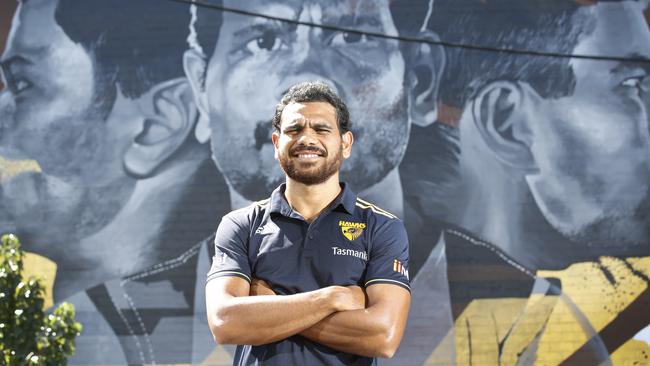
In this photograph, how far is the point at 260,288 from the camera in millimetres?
2160

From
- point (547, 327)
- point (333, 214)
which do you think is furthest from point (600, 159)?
point (333, 214)

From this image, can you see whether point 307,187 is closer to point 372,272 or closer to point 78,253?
point 372,272

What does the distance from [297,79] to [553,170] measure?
2.06 metres

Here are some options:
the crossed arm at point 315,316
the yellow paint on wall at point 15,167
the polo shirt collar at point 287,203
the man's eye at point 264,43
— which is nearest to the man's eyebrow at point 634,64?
the man's eye at point 264,43

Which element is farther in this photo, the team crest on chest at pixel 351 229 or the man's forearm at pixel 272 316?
the team crest on chest at pixel 351 229

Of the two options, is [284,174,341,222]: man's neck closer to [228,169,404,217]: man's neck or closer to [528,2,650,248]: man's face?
[228,169,404,217]: man's neck

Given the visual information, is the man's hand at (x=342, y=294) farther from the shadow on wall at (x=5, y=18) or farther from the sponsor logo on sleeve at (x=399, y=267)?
the shadow on wall at (x=5, y=18)

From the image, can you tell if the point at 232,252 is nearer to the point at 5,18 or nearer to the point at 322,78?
the point at 322,78

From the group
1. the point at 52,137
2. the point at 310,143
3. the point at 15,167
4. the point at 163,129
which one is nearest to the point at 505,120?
the point at 163,129

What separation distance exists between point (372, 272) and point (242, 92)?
4.64 metres

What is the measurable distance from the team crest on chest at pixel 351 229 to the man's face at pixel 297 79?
4.22m

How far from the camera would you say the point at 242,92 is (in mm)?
6672

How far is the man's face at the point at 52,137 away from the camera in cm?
662

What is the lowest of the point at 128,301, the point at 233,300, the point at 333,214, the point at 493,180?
the point at 128,301
